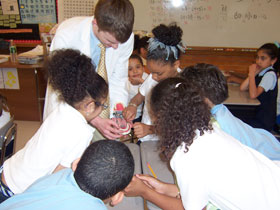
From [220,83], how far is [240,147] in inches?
16.6

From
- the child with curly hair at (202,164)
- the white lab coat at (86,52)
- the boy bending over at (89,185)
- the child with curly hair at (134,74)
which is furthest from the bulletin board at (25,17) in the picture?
the boy bending over at (89,185)

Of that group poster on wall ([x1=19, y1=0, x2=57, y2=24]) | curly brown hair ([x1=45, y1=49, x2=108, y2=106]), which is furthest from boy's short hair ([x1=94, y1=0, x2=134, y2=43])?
poster on wall ([x1=19, y1=0, x2=57, y2=24])

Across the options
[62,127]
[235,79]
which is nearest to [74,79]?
[62,127]

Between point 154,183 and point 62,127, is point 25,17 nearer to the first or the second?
point 62,127

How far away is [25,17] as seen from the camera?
152 inches

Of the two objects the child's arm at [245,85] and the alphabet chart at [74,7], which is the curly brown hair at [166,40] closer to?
the child's arm at [245,85]

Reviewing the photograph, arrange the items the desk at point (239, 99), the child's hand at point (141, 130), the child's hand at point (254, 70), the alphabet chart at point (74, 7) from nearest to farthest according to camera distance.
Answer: the child's hand at point (141, 130), the desk at point (239, 99), the child's hand at point (254, 70), the alphabet chart at point (74, 7)

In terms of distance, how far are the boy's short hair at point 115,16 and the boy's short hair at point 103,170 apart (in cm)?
71

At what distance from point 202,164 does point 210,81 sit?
546 mm

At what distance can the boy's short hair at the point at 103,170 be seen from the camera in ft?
2.31

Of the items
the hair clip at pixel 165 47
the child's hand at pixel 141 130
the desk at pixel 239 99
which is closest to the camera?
the child's hand at pixel 141 130

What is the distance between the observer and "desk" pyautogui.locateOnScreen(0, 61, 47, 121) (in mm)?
3193

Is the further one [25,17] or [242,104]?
[25,17]

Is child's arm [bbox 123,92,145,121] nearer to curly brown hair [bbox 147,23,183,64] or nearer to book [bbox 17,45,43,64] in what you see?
curly brown hair [bbox 147,23,183,64]
